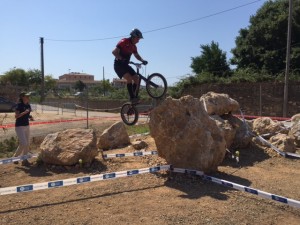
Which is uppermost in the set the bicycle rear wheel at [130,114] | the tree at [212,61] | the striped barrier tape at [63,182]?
the tree at [212,61]

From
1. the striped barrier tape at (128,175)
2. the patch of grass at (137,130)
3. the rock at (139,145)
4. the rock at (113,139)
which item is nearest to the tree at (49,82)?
the patch of grass at (137,130)

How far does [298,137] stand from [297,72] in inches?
585

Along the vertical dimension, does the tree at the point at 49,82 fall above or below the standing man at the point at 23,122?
above

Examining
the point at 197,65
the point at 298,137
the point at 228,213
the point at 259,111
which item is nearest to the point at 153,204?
the point at 228,213

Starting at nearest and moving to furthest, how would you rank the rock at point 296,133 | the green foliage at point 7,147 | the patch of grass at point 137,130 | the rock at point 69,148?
the rock at point 69,148 → the green foliage at point 7,147 → the rock at point 296,133 → the patch of grass at point 137,130

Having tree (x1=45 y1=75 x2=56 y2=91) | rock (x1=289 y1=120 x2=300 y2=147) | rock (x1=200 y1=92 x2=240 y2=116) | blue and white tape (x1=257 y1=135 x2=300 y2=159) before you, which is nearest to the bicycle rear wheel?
rock (x1=200 y1=92 x2=240 y2=116)

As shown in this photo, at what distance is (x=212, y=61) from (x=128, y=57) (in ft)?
87.0

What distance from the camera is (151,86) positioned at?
27.6ft

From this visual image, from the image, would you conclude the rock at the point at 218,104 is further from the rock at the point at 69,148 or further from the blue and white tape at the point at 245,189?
the rock at the point at 69,148

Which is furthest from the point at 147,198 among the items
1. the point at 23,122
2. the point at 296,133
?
the point at 296,133

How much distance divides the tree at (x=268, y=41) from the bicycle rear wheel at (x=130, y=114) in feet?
68.7

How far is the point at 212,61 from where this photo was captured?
111 feet

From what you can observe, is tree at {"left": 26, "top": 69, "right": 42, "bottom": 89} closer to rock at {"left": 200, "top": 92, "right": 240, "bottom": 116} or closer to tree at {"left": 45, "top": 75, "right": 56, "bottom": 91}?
tree at {"left": 45, "top": 75, "right": 56, "bottom": 91}

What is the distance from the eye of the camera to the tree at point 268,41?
2806cm
